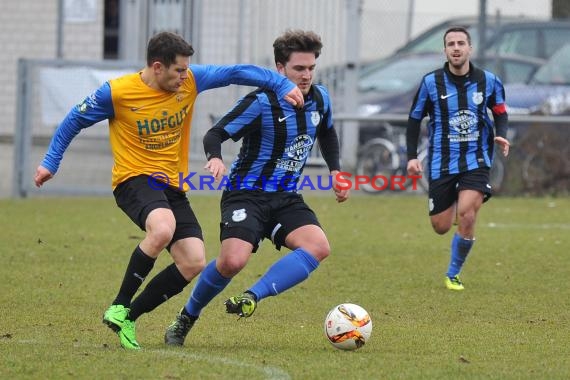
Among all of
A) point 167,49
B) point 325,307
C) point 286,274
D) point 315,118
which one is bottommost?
point 325,307

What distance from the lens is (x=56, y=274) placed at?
9430 millimetres

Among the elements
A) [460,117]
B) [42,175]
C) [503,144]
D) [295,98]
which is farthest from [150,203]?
[460,117]

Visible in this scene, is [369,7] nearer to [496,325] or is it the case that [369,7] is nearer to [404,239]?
[404,239]

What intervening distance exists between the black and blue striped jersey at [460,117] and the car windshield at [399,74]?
7.63m

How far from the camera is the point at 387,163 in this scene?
1627cm

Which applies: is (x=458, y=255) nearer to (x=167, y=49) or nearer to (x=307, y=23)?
(x=167, y=49)

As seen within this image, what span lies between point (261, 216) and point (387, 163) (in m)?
9.59

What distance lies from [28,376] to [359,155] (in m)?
11.1

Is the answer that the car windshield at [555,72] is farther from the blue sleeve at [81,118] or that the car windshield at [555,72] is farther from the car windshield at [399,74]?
the blue sleeve at [81,118]

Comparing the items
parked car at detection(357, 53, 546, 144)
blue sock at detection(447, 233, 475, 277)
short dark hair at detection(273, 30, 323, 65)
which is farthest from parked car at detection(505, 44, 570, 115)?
short dark hair at detection(273, 30, 323, 65)

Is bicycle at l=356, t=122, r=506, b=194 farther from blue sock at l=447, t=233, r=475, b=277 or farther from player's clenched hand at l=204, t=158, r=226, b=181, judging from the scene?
player's clenched hand at l=204, t=158, r=226, b=181

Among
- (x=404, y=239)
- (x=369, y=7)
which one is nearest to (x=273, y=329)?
(x=404, y=239)

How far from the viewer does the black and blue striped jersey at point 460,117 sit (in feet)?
30.3

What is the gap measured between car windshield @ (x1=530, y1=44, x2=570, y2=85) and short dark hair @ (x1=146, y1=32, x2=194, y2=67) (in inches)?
433
